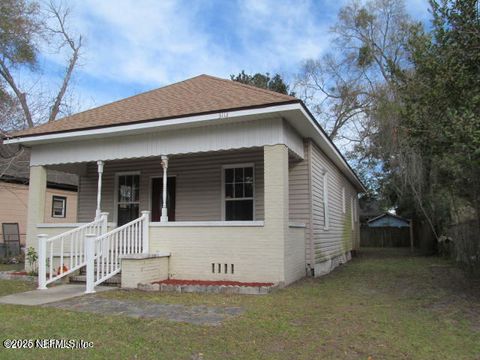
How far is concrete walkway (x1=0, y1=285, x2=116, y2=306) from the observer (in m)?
7.34

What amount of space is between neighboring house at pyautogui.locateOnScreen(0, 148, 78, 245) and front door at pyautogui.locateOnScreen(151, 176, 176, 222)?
222 inches

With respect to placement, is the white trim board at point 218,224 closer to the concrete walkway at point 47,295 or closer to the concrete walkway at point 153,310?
the concrete walkway at point 47,295

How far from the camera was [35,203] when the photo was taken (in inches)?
452

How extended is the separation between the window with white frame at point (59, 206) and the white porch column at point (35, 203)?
9.59 metres

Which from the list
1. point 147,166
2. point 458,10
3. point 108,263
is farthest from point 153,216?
point 458,10

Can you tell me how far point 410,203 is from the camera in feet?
70.6

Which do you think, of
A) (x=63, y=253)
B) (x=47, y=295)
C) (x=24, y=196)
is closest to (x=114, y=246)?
(x=63, y=253)

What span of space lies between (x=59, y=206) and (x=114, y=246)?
41.4 feet

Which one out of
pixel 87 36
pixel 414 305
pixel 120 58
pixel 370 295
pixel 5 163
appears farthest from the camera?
pixel 87 36

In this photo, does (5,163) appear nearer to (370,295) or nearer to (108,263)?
(108,263)

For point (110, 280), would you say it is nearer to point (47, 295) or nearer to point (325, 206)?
point (47, 295)

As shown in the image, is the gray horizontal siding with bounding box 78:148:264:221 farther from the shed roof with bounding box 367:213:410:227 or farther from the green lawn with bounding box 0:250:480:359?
the shed roof with bounding box 367:213:410:227

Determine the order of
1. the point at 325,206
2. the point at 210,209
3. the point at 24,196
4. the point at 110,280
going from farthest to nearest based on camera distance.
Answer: the point at 24,196, the point at 325,206, the point at 210,209, the point at 110,280

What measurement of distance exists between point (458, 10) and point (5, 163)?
55.1 ft
